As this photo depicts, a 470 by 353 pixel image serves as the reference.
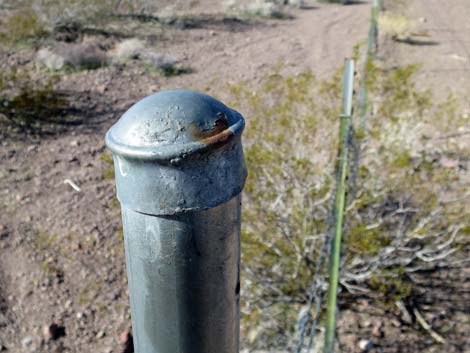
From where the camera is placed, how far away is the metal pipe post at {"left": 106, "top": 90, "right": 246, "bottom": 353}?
819mm

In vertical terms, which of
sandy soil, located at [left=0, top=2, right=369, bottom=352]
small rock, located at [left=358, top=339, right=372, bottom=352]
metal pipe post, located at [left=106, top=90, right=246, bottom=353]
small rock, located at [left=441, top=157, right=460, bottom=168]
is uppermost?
metal pipe post, located at [left=106, top=90, right=246, bottom=353]

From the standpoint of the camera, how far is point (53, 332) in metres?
3.74

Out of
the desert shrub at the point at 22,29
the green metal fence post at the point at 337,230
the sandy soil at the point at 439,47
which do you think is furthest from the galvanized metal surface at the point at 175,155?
the desert shrub at the point at 22,29

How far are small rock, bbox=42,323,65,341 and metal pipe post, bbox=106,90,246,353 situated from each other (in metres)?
3.06

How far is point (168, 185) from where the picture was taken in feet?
2.70

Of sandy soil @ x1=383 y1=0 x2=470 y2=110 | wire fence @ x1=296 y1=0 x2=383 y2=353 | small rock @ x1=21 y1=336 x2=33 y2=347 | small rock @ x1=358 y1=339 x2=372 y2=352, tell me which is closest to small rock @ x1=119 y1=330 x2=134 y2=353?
small rock @ x1=21 y1=336 x2=33 y2=347

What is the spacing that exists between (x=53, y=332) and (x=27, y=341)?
0.57ft

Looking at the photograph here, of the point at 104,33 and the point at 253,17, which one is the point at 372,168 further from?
the point at 253,17

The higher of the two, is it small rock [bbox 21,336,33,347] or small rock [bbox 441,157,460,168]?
small rock [bbox 441,157,460,168]

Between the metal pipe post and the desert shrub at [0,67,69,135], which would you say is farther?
the desert shrub at [0,67,69,135]

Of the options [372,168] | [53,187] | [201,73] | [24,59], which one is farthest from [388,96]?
[24,59]

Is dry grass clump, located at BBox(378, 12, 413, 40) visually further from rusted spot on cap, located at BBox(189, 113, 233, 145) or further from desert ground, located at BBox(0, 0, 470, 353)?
rusted spot on cap, located at BBox(189, 113, 233, 145)

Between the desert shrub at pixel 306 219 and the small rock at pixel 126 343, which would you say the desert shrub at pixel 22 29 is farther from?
the small rock at pixel 126 343

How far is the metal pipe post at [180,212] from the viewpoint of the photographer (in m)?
0.82
